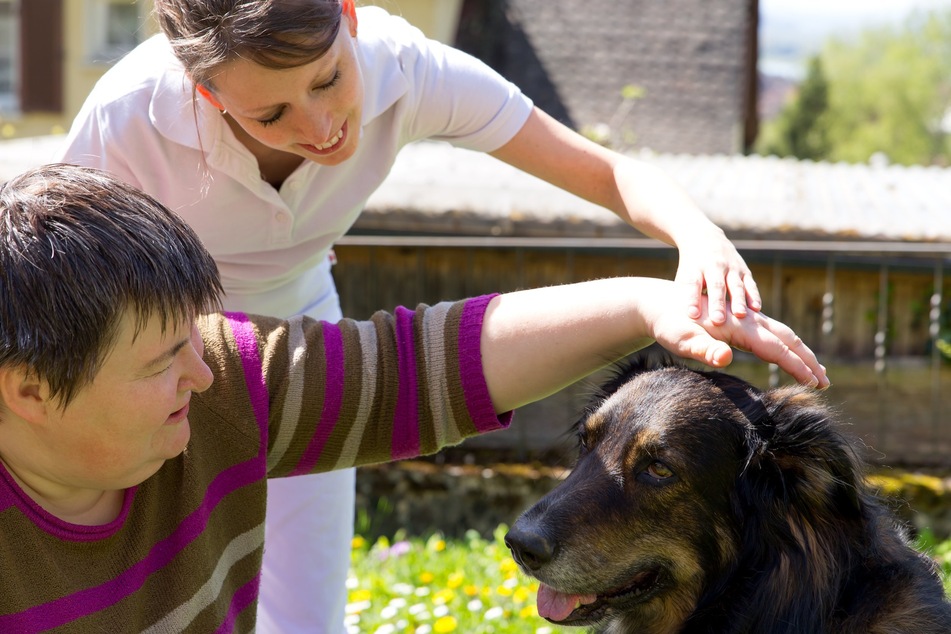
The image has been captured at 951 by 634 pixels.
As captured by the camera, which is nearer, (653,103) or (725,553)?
(725,553)

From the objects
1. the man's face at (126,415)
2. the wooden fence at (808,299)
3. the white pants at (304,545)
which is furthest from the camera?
the wooden fence at (808,299)

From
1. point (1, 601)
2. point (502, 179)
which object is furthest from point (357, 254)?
point (1, 601)

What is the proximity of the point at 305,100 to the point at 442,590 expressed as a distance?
2.88 metres

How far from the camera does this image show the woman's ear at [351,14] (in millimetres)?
2517

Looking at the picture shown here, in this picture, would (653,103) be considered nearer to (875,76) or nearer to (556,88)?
(556,88)

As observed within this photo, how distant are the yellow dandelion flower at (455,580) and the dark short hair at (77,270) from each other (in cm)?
316

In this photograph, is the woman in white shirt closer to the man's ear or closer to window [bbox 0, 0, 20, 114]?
the man's ear

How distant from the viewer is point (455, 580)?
15.8 ft

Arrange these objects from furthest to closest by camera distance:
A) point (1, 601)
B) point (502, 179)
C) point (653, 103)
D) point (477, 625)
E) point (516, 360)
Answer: point (653, 103)
point (502, 179)
point (477, 625)
point (516, 360)
point (1, 601)

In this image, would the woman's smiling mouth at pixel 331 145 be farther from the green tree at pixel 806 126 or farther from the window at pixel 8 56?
the green tree at pixel 806 126

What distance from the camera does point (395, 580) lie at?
4961mm

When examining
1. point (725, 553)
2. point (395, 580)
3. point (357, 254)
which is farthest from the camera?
point (357, 254)

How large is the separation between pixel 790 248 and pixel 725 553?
3918mm

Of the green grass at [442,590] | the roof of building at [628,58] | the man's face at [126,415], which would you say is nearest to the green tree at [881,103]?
the roof of building at [628,58]
